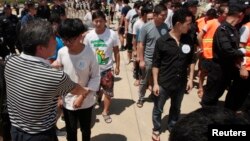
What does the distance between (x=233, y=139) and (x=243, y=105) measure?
15.3 feet

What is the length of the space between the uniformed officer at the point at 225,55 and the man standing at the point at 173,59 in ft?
1.45

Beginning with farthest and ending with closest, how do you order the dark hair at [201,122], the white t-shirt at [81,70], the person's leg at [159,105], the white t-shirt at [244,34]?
1. the white t-shirt at [244,34]
2. the person's leg at [159,105]
3. the white t-shirt at [81,70]
4. the dark hair at [201,122]

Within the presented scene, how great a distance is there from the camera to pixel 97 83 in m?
3.80

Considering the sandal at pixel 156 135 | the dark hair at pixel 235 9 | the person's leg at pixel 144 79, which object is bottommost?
the sandal at pixel 156 135

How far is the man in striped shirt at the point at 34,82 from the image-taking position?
2.51 metres

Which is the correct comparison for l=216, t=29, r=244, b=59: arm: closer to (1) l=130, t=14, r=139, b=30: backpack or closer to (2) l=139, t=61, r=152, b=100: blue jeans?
(2) l=139, t=61, r=152, b=100: blue jeans

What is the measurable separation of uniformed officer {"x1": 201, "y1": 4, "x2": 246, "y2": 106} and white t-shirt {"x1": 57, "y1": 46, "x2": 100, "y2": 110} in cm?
189

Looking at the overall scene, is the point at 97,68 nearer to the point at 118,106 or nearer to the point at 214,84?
the point at 214,84

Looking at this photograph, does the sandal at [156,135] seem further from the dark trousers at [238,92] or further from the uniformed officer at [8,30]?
the uniformed officer at [8,30]

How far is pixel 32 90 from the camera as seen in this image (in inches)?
99.2

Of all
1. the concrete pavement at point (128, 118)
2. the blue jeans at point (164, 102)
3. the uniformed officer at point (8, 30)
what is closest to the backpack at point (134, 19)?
the concrete pavement at point (128, 118)

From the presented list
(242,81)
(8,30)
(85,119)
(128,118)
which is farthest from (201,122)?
(8,30)

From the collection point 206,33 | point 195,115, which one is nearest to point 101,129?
point 206,33

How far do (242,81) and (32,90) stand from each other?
3.59 metres
